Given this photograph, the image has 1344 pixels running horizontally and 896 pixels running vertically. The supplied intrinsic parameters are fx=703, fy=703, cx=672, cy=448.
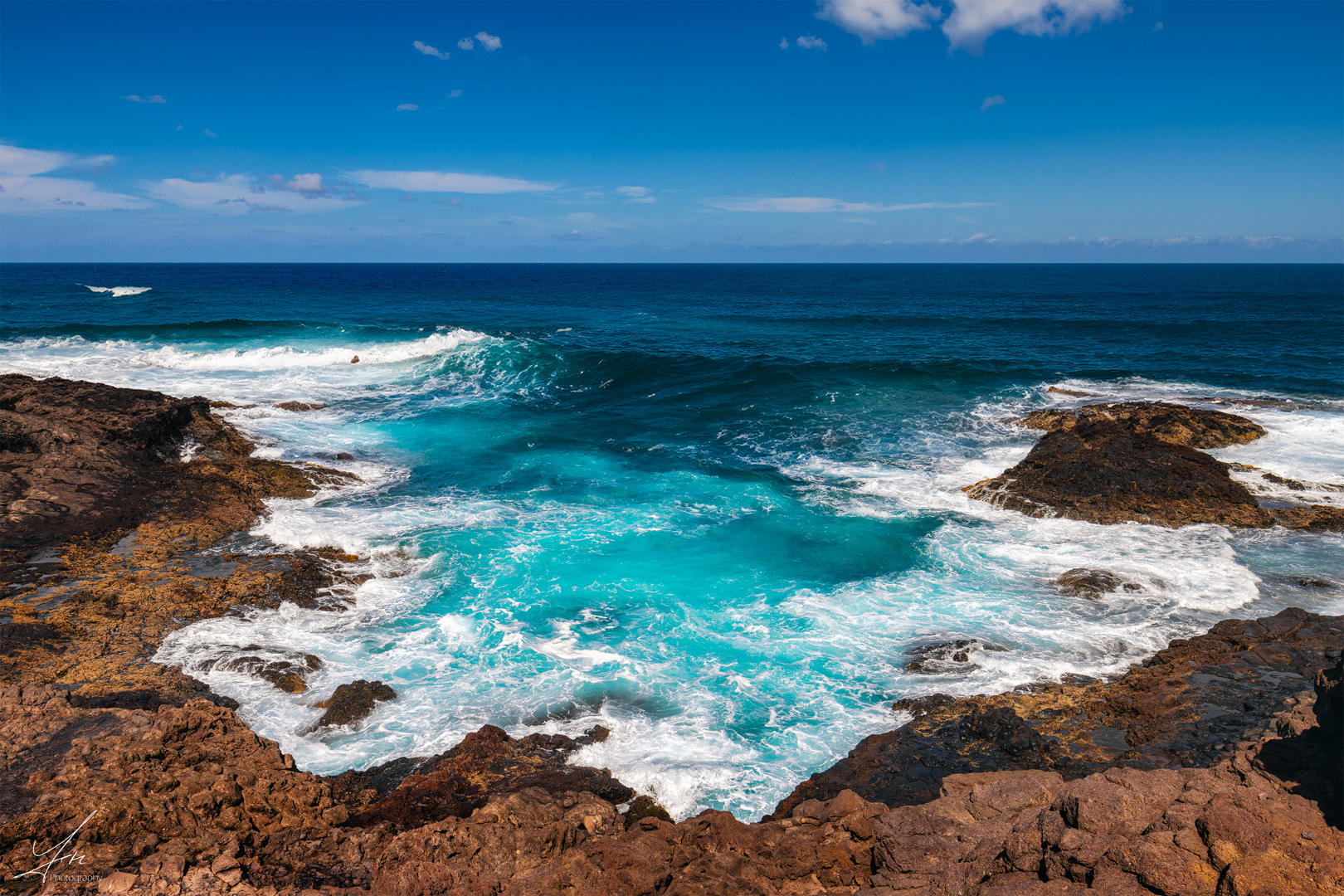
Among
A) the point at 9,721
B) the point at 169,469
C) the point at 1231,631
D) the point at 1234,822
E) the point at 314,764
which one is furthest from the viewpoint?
the point at 169,469

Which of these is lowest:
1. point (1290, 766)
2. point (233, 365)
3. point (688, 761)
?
point (688, 761)

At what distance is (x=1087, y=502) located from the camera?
15578mm

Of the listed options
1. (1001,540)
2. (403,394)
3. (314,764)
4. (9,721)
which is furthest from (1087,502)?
(403,394)

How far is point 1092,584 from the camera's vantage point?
12383 millimetres

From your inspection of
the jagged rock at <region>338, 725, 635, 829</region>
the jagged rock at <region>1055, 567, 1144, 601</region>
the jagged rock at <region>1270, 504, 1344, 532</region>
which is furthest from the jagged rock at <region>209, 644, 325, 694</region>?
the jagged rock at <region>1270, 504, 1344, 532</region>

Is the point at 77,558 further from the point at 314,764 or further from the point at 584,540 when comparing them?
the point at 584,540

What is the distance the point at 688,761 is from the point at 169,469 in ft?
47.3

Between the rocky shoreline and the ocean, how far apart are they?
2.63ft

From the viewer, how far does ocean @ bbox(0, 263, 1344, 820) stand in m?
9.67

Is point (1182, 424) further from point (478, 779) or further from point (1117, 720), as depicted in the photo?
point (478, 779)
